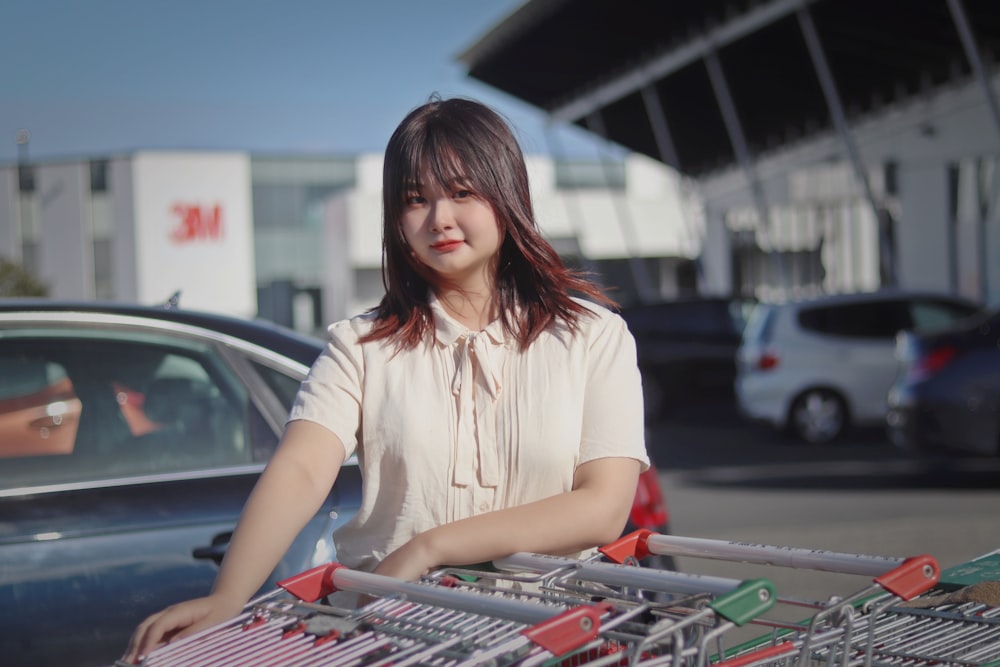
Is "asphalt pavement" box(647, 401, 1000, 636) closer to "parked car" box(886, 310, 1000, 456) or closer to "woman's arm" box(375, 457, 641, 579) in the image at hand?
"parked car" box(886, 310, 1000, 456)

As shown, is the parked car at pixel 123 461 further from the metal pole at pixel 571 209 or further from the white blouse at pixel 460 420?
the metal pole at pixel 571 209

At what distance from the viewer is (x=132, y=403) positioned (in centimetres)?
381

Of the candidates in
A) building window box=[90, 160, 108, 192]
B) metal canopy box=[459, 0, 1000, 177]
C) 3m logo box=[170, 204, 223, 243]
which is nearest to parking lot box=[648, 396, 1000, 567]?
metal canopy box=[459, 0, 1000, 177]

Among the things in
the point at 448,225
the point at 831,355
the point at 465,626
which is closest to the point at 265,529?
the point at 465,626

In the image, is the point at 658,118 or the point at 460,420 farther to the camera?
the point at 658,118

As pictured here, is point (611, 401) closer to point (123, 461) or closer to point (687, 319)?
point (123, 461)

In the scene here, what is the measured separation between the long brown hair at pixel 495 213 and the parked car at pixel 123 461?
140cm

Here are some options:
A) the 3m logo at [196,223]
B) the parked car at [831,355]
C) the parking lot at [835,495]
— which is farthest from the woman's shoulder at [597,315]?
the 3m logo at [196,223]

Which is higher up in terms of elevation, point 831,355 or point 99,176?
point 99,176

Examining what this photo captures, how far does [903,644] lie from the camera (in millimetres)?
2139

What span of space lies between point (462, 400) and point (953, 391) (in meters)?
8.64

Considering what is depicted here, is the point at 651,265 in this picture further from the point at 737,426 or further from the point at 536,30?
the point at 737,426

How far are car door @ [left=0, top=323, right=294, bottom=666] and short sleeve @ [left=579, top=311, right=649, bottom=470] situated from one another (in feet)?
5.46

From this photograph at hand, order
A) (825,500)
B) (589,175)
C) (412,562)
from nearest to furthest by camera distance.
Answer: (412,562) < (825,500) < (589,175)
